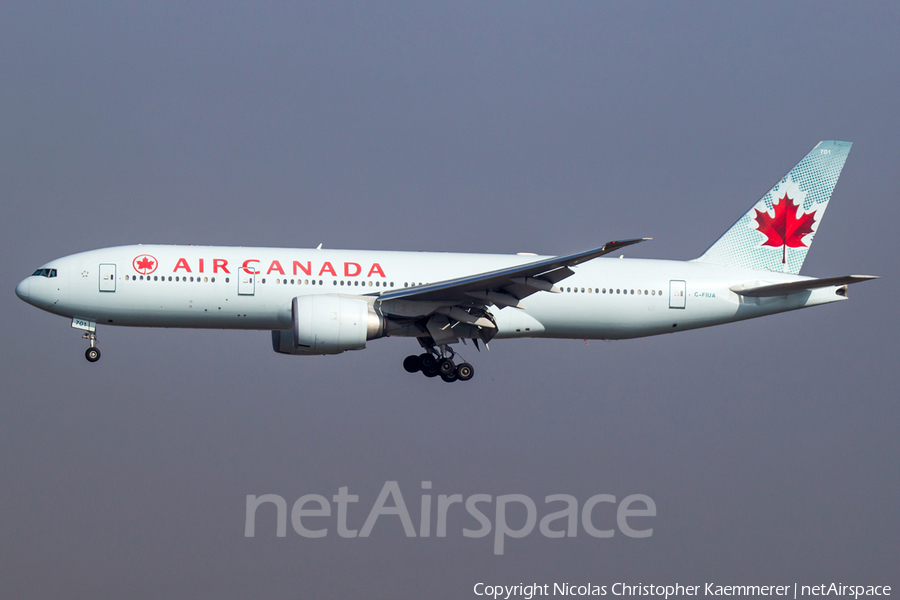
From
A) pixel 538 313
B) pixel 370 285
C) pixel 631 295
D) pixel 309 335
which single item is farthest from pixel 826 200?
pixel 309 335

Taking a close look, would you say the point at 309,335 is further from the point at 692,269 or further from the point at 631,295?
the point at 692,269

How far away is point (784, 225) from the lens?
3697 centimetres

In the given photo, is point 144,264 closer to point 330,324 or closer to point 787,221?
point 330,324

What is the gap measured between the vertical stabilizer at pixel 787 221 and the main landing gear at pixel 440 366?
8.87 metres

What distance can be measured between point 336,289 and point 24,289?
9.21 m

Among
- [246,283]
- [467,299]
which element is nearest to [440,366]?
[467,299]

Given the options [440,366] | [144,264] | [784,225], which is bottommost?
[440,366]

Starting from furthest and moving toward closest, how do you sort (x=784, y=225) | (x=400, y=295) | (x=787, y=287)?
(x=784, y=225) → (x=787, y=287) → (x=400, y=295)

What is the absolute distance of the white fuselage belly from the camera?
31391 millimetres

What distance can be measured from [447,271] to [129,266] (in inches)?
365

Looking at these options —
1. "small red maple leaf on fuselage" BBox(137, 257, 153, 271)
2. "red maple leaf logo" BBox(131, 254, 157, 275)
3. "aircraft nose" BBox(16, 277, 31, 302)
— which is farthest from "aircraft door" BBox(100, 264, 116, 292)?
"aircraft nose" BBox(16, 277, 31, 302)

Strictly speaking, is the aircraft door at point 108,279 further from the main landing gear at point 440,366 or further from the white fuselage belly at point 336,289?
the main landing gear at point 440,366

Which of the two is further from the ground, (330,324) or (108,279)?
(108,279)

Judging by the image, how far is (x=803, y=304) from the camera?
114 ft
